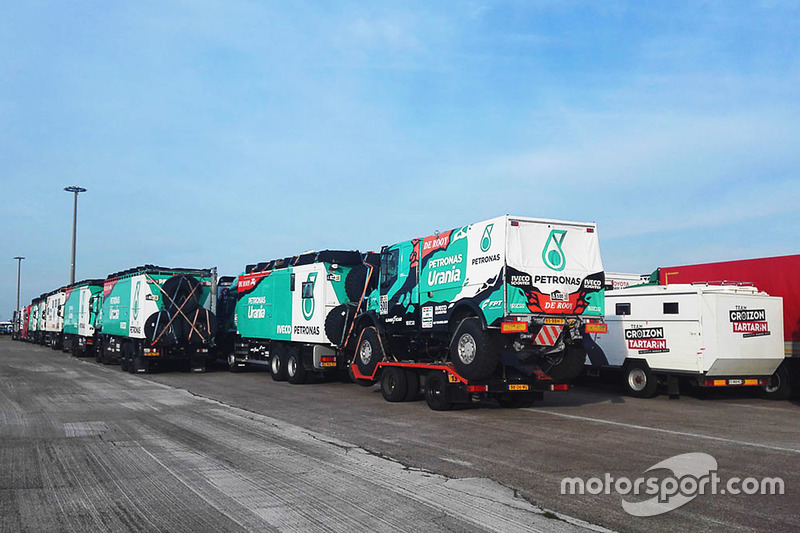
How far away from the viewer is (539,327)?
12.9m

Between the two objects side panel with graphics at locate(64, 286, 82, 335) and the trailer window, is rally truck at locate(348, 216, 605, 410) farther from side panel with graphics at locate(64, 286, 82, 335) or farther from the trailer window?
side panel with graphics at locate(64, 286, 82, 335)

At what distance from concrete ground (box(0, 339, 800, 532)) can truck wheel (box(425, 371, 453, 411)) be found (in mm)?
233

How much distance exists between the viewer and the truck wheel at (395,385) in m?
15.1

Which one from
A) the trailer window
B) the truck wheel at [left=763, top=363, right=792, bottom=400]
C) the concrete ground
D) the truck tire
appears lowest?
the concrete ground

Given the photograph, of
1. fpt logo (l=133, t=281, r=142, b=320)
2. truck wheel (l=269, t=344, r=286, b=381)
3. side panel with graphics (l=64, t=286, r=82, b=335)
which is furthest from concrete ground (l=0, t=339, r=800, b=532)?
side panel with graphics (l=64, t=286, r=82, b=335)

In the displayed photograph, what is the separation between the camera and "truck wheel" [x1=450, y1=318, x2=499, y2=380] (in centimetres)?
1273

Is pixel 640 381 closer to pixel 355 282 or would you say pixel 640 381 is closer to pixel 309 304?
pixel 355 282

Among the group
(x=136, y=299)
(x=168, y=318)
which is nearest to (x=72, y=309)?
(x=136, y=299)

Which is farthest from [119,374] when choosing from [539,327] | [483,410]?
[539,327]

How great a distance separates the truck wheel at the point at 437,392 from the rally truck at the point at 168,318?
1266 cm

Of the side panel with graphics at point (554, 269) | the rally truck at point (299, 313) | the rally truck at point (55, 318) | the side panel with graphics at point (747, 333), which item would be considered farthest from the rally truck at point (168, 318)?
the rally truck at point (55, 318)

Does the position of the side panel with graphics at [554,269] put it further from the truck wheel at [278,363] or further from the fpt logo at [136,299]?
the fpt logo at [136,299]

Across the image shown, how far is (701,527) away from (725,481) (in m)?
1.96

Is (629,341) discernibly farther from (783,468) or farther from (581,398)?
(783,468)
